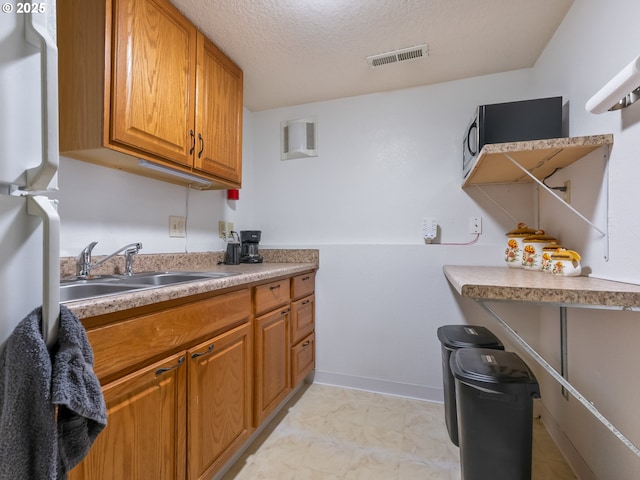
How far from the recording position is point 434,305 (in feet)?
6.66

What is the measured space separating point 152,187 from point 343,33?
4.34 ft

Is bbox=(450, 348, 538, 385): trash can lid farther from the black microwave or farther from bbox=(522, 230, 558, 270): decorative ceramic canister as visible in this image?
the black microwave

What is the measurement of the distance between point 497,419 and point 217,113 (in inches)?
74.0

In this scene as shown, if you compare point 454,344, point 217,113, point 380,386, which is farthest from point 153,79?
point 380,386

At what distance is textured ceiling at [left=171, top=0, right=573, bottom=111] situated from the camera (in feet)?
4.73

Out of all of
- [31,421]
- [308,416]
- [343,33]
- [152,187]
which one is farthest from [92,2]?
[308,416]

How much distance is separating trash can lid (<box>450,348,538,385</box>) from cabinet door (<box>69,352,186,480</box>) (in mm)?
A: 995

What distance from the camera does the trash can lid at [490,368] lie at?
104 cm

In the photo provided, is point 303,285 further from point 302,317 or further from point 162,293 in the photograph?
point 162,293

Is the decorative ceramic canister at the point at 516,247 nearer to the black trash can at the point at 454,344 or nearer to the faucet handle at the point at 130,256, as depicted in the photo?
the black trash can at the point at 454,344

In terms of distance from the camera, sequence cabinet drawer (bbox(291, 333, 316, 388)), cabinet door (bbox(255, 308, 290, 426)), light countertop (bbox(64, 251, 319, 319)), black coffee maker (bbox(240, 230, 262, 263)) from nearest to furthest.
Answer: light countertop (bbox(64, 251, 319, 319)) < cabinet door (bbox(255, 308, 290, 426)) < cabinet drawer (bbox(291, 333, 316, 388)) < black coffee maker (bbox(240, 230, 262, 263))

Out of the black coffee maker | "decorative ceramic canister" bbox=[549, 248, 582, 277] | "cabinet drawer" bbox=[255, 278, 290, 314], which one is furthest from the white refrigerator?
the black coffee maker

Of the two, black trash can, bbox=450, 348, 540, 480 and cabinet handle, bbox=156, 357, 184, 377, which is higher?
cabinet handle, bbox=156, 357, 184, 377

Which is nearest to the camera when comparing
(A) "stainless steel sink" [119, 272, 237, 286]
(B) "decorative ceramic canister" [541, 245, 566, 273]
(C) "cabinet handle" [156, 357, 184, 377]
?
(C) "cabinet handle" [156, 357, 184, 377]
